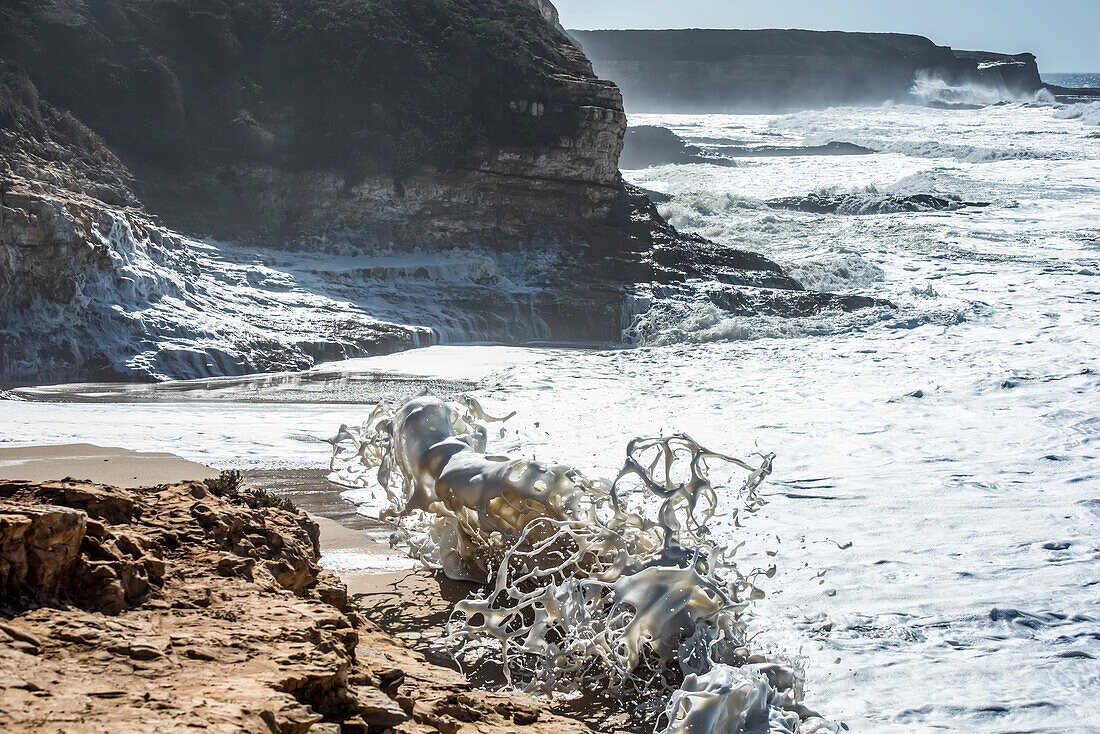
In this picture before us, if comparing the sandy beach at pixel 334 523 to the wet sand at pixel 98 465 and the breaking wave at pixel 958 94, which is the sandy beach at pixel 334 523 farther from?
the breaking wave at pixel 958 94

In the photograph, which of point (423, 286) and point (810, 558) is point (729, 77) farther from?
point (810, 558)

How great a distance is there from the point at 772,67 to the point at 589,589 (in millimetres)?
53591

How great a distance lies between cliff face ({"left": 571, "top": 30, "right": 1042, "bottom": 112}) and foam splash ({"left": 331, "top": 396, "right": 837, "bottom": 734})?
4950 centimetres

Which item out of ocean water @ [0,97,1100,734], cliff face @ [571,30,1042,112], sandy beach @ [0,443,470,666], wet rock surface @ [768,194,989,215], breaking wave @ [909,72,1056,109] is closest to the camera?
ocean water @ [0,97,1100,734]

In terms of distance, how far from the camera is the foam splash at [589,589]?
320cm

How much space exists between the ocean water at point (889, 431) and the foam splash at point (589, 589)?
0.40 m

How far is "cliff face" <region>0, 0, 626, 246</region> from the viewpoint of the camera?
1435 cm

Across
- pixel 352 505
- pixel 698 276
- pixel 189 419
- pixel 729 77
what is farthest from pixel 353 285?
pixel 729 77

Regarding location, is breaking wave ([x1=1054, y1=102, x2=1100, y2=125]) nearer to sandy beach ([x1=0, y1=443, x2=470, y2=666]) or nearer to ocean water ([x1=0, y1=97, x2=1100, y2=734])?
ocean water ([x1=0, y1=97, x2=1100, y2=734])

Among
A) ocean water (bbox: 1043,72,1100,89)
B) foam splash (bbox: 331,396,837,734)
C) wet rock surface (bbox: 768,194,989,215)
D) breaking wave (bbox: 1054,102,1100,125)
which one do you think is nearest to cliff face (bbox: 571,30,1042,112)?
breaking wave (bbox: 1054,102,1100,125)

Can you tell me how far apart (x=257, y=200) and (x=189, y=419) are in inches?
304

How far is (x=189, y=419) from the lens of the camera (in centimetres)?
758

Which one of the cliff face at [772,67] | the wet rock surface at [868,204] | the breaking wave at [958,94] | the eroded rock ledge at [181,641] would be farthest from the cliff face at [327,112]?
the cliff face at [772,67]

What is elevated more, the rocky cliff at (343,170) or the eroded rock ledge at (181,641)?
the rocky cliff at (343,170)
